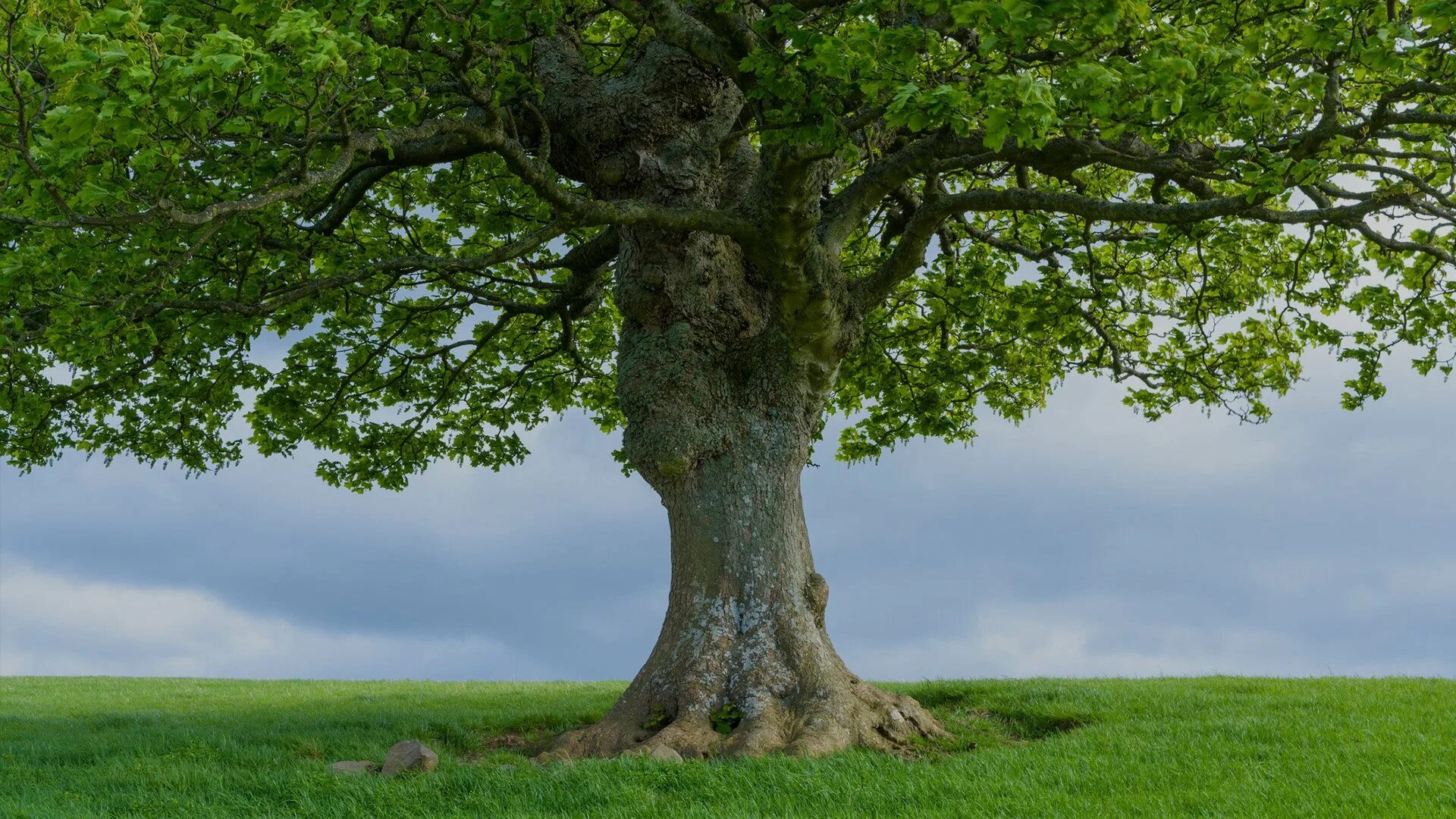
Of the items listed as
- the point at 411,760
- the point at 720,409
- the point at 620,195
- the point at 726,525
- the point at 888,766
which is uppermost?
the point at 620,195

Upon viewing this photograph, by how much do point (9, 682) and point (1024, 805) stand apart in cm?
2660

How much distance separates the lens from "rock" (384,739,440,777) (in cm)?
1077

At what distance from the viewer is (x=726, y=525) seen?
1275 centimetres

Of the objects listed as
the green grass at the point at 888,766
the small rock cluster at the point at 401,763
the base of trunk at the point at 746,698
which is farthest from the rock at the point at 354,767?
the base of trunk at the point at 746,698

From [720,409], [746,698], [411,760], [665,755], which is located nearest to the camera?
[665,755]

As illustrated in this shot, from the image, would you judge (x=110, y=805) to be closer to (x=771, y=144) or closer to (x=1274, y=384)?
(x=771, y=144)

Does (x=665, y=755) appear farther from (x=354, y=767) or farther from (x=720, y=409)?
(x=720, y=409)

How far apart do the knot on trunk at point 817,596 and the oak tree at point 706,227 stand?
5cm

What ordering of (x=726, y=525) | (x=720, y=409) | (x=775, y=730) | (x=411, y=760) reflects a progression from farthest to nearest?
(x=720, y=409), (x=726, y=525), (x=775, y=730), (x=411, y=760)

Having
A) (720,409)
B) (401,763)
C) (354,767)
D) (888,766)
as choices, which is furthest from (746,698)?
(354,767)

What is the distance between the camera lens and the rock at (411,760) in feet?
35.3

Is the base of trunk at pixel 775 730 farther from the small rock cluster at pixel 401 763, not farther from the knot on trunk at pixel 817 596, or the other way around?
the small rock cluster at pixel 401 763

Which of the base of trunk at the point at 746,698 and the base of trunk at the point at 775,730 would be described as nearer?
the base of trunk at the point at 775,730

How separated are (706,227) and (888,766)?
611 cm
